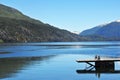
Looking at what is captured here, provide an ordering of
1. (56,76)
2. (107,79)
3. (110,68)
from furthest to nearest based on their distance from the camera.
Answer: (110,68) < (56,76) < (107,79)

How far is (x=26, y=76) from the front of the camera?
5466cm

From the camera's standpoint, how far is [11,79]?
51.3 metres

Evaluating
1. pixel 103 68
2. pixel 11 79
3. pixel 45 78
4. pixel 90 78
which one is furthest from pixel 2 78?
pixel 103 68

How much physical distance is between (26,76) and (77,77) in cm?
864

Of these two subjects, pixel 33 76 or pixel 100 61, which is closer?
pixel 33 76

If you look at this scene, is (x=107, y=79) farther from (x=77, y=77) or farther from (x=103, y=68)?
(x=103, y=68)

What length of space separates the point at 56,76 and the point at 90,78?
19.4 feet

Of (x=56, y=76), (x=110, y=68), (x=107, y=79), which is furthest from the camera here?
(x=110, y=68)

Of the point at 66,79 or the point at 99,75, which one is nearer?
Answer: the point at 66,79

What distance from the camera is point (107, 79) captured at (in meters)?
50.8

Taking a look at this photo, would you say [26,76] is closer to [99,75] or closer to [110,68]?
[99,75]

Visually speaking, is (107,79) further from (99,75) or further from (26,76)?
(26,76)

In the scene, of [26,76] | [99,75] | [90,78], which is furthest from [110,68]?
[26,76]

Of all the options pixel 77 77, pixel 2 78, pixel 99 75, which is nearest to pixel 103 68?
pixel 99 75
